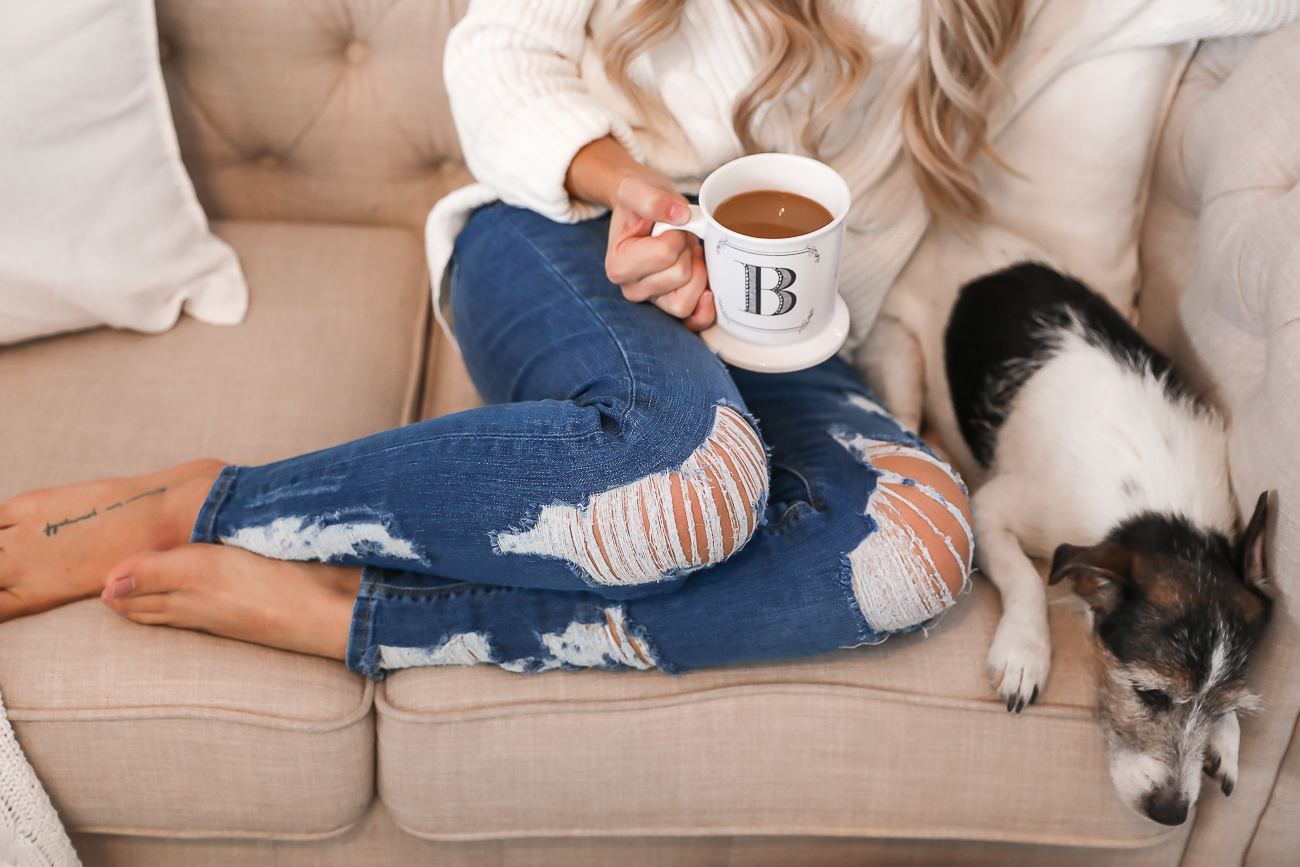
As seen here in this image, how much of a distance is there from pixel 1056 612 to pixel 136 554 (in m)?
1.03

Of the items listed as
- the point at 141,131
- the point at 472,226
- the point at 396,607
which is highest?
the point at 141,131

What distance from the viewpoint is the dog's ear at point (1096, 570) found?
3.27ft

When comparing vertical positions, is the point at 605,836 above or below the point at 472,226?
below

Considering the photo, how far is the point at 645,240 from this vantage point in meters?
0.96

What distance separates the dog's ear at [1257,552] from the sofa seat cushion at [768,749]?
195mm

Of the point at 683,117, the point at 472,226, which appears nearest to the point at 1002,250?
the point at 683,117

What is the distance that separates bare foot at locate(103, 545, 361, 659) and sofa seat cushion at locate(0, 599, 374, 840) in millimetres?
26

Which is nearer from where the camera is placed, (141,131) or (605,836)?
(605,836)

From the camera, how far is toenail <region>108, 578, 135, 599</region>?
968mm

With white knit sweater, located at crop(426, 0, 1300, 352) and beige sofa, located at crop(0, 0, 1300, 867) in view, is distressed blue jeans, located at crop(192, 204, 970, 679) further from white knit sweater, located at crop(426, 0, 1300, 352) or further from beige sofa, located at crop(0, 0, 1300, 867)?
white knit sweater, located at crop(426, 0, 1300, 352)

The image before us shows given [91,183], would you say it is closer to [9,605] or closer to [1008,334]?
[9,605]

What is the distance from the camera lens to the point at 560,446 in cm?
93

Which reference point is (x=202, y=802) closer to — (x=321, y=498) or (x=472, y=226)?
(x=321, y=498)

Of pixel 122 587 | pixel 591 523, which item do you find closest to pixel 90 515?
pixel 122 587
